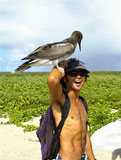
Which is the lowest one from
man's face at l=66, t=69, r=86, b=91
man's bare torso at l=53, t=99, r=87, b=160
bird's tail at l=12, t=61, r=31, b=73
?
man's bare torso at l=53, t=99, r=87, b=160

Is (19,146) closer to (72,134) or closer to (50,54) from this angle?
(72,134)

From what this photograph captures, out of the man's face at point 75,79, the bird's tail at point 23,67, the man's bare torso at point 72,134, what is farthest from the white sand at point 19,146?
the bird's tail at point 23,67

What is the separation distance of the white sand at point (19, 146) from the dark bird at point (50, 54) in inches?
145

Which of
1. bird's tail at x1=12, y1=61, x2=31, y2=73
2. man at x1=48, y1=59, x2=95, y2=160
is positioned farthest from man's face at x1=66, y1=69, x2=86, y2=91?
bird's tail at x1=12, y1=61, x2=31, y2=73

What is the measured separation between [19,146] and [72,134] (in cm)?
464

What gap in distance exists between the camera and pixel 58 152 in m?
2.74

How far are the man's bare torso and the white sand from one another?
3.07 m

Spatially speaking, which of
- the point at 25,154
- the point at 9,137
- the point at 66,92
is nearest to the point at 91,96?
the point at 9,137

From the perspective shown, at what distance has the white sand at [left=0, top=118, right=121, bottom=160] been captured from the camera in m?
6.15

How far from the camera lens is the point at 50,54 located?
106 inches

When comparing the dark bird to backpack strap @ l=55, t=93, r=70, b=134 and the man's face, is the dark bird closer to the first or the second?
the man's face

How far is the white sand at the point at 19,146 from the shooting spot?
20.2 feet

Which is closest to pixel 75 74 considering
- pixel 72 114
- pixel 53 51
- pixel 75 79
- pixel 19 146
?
pixel 75 79

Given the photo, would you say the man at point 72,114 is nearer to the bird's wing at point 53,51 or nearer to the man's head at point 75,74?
the man's head at point 75,74
